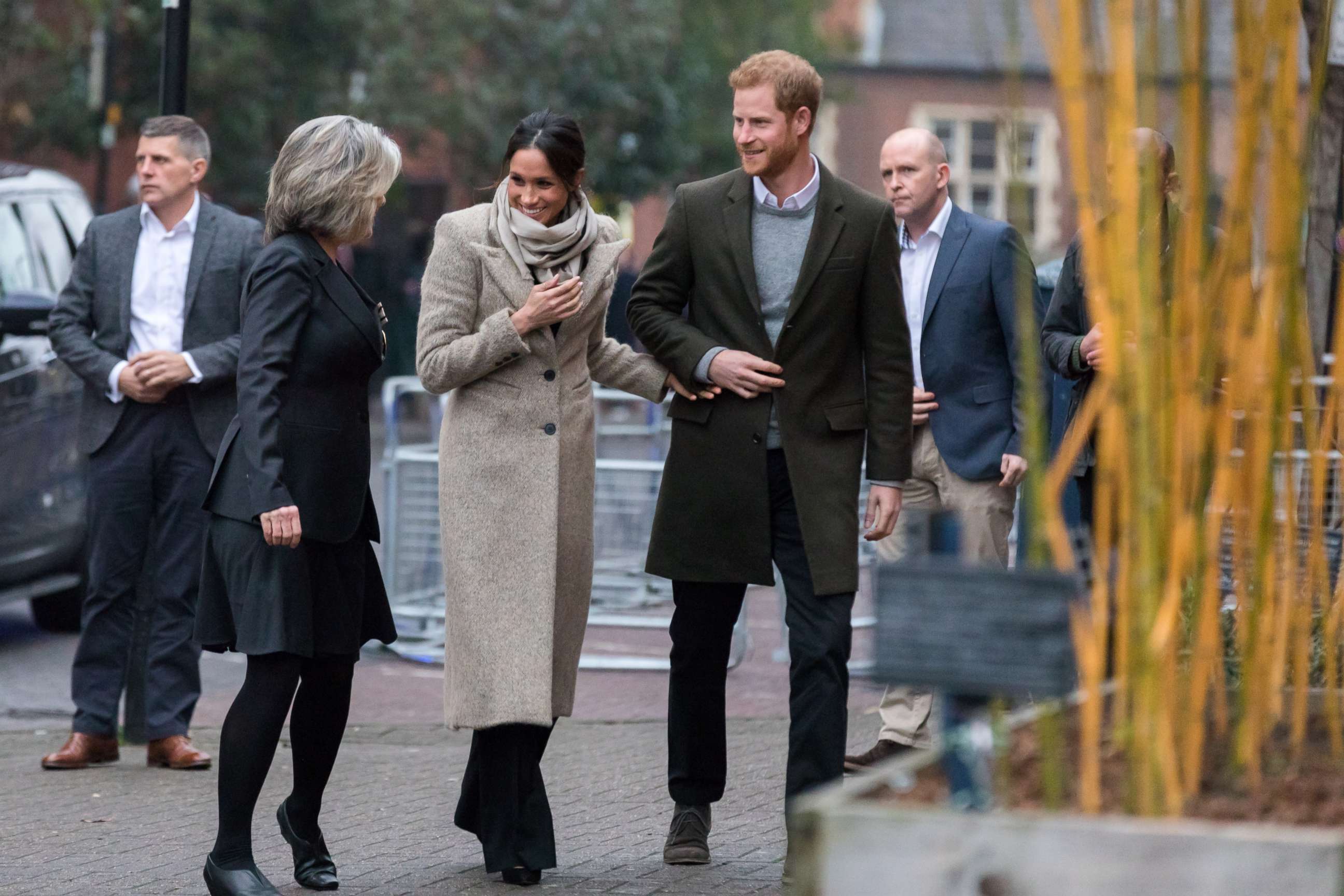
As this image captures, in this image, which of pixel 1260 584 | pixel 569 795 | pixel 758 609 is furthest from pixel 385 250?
pixel 1260 584

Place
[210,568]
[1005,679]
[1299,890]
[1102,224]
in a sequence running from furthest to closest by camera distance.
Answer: [210,568]
[1102,224]
[1005,679]
[1299,890]

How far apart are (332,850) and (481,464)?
120cm

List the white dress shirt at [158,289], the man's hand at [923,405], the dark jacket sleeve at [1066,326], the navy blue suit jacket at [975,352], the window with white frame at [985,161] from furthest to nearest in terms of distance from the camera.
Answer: the window with white frame at [985,161] → the white dress shirt at [158,289] → the navy blue suit jacket at [975,352] → the man's hand at [923,405] → the dark jacket sleeve at [1066,326]

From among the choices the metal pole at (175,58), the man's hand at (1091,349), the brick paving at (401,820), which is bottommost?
the brick paving at (401,820)

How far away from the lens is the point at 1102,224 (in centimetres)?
269

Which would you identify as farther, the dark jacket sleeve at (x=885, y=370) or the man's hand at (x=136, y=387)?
the man's hand at (x=136, y=387)

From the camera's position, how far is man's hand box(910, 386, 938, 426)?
5992 millimetres

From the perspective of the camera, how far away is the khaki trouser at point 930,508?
614 cm

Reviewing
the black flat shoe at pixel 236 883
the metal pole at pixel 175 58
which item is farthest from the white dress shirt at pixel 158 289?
the black flat shoe at pixel 236 883

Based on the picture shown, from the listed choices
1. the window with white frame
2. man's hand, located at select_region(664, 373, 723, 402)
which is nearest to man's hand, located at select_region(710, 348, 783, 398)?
man's hand, located at select_region(664, 373, 723, 402)

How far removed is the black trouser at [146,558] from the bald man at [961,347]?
7.70 feet

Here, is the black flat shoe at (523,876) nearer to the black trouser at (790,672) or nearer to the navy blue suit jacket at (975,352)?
the black trouser at (790,672)

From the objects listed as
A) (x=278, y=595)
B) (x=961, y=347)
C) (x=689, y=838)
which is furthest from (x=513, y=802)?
(x=961, y=347)

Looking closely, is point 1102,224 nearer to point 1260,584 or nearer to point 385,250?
point 1260,584
